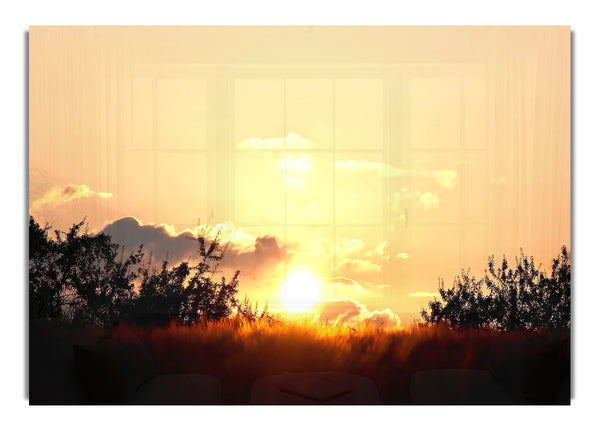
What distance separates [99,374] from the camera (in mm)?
4828

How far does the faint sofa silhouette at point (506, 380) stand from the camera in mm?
4879

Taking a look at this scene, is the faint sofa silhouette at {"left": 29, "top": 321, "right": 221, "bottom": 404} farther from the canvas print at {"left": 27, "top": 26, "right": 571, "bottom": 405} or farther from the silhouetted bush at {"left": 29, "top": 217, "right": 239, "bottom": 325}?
the silhouetted bush at {"left": 29, "top": 217, "right": 239, "bottom": 325}

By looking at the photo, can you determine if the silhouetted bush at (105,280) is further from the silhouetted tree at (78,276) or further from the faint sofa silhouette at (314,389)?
the faint sofa silhouette at (314,389)

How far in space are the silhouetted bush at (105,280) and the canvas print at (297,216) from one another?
0.05ft

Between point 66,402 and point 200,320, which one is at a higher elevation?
point 200,320

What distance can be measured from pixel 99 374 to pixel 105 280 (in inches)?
26.0

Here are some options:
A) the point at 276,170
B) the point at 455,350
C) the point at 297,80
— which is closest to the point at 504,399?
the point at 455,350

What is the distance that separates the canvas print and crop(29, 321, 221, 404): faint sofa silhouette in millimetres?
16

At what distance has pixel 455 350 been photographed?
16.1 feet

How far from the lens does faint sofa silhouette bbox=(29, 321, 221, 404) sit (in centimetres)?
482

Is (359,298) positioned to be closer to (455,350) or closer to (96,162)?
(455,350)

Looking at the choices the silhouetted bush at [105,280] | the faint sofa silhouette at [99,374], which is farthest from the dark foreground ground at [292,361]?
the silhouetted bush at [105,280]

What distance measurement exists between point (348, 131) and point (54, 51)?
2171mm
